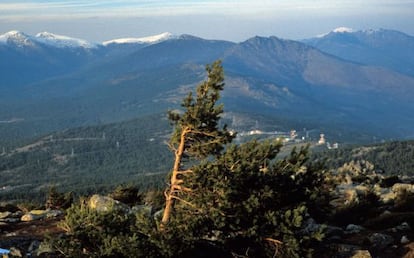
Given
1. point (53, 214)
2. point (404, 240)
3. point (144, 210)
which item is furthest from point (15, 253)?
point (404, 240)

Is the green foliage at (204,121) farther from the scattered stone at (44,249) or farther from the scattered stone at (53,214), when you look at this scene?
the scattered stone at (53,214)

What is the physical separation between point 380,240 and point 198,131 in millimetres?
10320

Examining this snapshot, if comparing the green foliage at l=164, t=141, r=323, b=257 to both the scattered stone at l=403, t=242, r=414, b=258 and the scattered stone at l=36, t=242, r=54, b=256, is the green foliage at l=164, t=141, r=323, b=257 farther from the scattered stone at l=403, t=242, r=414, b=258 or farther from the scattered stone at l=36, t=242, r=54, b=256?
the scattered stone at l=36, t=242, r=54, b=256

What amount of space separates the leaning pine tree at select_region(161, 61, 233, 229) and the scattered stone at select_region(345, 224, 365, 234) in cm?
1030

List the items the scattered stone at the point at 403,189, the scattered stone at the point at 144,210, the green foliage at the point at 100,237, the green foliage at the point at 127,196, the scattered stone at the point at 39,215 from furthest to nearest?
the green foliage at the point at 127,196
the scattered stone at the point at 403,189
the scattered stone at the point at 39,215
the scattered stone at the point at 144,210
the green foliage at the point at 100,237

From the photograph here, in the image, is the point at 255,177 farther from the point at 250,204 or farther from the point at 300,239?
the point at 300,239

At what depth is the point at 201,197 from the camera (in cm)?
2217

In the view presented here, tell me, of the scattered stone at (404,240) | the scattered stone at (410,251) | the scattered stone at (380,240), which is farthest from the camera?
the scattered stone at (380,240)

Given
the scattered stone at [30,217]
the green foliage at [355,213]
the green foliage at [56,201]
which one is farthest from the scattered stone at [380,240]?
the green foliage at [56,201]

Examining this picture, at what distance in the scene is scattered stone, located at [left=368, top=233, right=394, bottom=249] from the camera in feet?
84.7

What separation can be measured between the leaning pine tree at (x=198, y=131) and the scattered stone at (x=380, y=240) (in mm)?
8590

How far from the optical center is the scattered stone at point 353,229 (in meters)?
29.6

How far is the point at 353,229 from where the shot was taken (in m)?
30.0

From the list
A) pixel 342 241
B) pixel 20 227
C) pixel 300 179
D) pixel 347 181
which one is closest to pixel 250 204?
pixel 300 179
